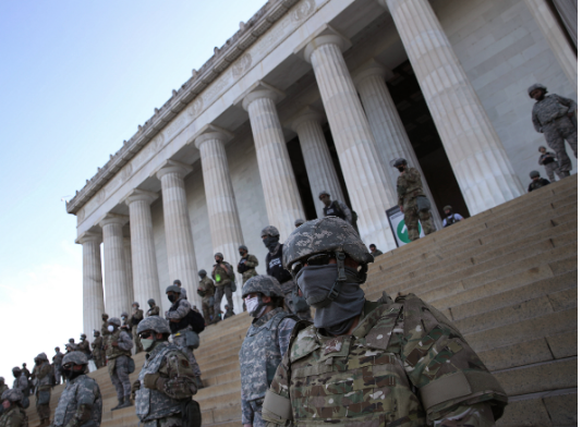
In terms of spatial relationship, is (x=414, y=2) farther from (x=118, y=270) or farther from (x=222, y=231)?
(x=118, y=270)

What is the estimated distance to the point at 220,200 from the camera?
1670cm

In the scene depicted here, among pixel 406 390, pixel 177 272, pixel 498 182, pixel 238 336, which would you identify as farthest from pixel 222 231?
pixel 406 390

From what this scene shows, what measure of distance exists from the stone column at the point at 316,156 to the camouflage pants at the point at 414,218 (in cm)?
817

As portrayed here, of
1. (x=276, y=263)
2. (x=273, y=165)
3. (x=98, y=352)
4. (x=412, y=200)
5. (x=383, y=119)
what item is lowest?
(x=276, y=263)

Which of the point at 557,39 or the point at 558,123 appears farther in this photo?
the point at 557,39

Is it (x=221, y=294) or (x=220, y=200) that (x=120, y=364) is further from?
(x=220, y=200)

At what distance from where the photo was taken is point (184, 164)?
19.9 m

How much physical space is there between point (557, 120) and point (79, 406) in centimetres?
876

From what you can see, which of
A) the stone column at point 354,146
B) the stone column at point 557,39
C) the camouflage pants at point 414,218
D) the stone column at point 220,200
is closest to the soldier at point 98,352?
the stone column at point 220,200

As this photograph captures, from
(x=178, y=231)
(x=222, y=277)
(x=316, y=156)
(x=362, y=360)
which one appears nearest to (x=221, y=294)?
(x=222, y=277)

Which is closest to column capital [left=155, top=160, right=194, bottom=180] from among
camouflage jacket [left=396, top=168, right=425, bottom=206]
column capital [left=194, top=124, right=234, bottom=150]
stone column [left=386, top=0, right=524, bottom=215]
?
column capital [left=194, top=124, right=234, bottom=150]

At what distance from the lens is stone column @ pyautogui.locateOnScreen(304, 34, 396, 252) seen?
12125 mm

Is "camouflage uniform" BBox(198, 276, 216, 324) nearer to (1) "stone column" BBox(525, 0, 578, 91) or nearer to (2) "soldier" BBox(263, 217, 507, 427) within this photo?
(2) "soldier" BBox(263, 217, 507, 427)

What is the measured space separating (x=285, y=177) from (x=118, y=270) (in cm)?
1243
